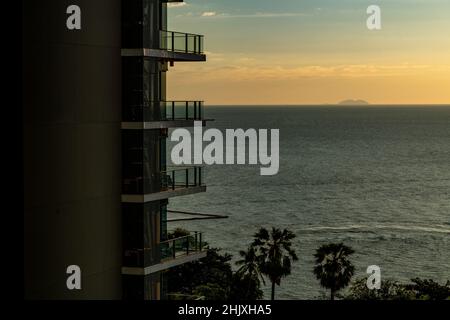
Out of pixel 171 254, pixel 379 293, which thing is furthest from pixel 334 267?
pixel 171 254

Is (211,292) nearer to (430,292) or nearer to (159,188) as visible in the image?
(430,292)

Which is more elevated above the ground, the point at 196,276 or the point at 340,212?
the point at 196,276

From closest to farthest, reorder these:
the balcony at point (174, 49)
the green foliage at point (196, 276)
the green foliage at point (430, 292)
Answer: the balcony at point (174, 49), the green foliage at point (430, 292), the green foliage at point (196, 276)

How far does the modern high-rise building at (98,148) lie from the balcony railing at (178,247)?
0.05 metres

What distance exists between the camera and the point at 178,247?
32.0 meters

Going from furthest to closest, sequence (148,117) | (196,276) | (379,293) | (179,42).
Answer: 1. (379,293)
2. (196,276)
3. (179,42)
4. (148,117)

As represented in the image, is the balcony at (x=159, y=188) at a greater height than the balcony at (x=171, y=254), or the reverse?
the balcony at (x=159, y=188)

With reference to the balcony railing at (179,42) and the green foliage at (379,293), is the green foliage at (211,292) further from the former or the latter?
the balcony railing at (179,42)

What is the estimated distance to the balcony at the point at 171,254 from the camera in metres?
29.4

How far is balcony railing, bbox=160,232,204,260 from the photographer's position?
31.1 meters

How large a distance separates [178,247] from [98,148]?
5396 millimetres

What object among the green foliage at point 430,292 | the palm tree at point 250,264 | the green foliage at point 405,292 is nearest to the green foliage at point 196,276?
the palm tree at point 250,264

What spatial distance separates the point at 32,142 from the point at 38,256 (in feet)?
9.52
